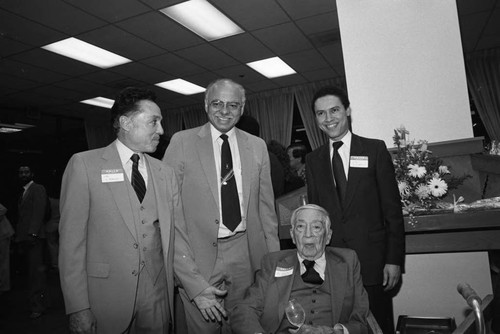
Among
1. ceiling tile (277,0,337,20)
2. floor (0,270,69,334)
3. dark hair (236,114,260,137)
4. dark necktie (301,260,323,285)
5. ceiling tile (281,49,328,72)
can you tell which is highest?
ceiling tile (277,0,337,20)

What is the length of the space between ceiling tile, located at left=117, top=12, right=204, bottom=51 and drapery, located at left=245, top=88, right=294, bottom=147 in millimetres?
3429

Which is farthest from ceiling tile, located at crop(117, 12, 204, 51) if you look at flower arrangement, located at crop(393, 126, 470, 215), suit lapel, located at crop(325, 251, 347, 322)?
suit lapel, located at crop(325, 251, 347, 322)

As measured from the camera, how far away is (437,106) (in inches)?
123

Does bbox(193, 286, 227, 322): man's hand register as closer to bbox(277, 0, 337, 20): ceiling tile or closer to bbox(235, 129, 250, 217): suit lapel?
bbox(235, 129, 250, 217): suit lapel

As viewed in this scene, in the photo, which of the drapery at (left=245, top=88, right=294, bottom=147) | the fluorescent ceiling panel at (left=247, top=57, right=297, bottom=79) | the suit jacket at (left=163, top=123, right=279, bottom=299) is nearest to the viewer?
the suit jacket at (left=163, top=123, right=279, bottom=299)

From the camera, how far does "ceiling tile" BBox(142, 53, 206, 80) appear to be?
6.29 m

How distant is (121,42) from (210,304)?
487 centimetres

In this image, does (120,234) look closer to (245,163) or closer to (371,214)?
(245,163)

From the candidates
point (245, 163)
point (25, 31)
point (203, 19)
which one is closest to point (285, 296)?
point (245, 163)

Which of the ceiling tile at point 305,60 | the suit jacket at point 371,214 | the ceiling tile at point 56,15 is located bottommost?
the suit jacket at point 371,214

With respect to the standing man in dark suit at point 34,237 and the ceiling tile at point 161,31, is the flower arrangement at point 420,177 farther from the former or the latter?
the standing man in dark suit at point 34,237

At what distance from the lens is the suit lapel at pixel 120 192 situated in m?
1.74

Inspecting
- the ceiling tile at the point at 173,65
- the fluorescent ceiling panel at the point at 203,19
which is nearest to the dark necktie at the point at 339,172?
the fluorescent ceiling panel at the point at 203,19

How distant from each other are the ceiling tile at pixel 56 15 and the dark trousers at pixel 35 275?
2875mm
